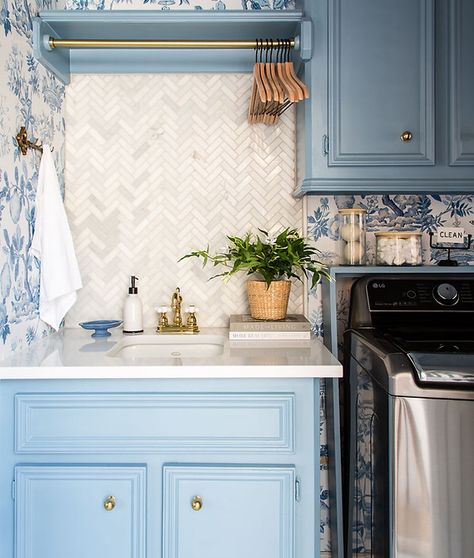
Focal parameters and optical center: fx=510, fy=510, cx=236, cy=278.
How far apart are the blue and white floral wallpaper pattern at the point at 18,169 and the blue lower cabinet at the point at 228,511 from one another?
2.25 feet

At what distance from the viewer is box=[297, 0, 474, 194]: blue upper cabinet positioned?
1755 mm

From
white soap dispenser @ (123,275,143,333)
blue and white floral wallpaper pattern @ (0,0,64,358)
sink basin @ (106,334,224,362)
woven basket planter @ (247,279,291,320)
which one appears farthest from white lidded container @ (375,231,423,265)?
blue and white floral wallpaper pattern @ (0,0,64,358)

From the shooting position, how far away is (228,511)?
1.49m

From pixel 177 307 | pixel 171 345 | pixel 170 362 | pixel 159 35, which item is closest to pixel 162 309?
pixel 177 307

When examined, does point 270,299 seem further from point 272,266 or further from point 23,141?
point 23,141

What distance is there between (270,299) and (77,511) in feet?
3.08

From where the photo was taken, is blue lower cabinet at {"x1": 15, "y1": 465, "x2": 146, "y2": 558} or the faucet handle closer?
blue lower cabinet at {"x1": 15, "y1": 465, "x2": 146, "y2": 558}

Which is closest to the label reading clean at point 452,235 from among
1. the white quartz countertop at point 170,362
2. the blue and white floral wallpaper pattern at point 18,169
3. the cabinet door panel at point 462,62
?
the cabinet door panel at point 462,62

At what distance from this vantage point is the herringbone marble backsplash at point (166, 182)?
2143 mm

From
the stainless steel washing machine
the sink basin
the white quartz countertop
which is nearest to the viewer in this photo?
the stainless steel washing machine

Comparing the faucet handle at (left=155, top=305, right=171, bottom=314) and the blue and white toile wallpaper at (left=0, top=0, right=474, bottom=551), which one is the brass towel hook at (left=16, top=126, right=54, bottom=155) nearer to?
the blue and white toile wallpaper at (left=0, top=0, right=474, bottom=551)

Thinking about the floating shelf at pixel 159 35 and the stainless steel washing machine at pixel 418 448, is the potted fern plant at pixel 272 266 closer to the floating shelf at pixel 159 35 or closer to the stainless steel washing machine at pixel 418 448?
the stainless steel washing machine at pixel 418 448

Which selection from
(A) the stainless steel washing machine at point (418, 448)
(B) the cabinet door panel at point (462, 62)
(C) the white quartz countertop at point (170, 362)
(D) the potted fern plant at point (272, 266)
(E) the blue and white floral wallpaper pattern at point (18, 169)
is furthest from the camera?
(D) the potted fern plant at point (272, 266)

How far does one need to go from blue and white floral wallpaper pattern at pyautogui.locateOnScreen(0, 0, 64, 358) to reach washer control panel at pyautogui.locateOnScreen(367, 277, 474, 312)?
121 cm
